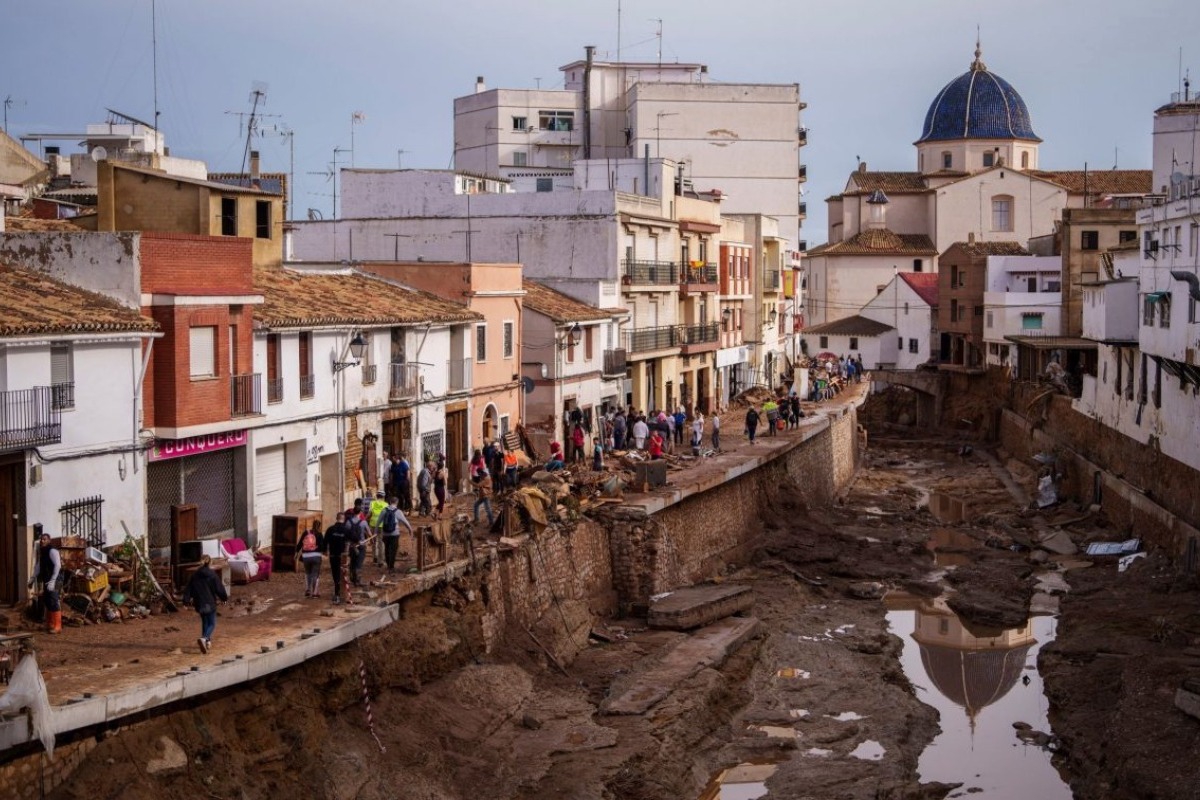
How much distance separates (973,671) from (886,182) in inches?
2790

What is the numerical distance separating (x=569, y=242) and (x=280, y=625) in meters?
28.7

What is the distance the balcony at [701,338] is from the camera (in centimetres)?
5669

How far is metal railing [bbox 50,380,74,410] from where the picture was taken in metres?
23.0

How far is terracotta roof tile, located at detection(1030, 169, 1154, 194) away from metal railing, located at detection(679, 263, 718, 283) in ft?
138

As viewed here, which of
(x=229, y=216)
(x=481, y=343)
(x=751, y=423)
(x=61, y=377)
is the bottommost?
(x=751, y=423)

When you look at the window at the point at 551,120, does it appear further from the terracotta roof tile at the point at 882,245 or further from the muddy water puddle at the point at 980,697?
the muddy water puddle at the point at 980,697

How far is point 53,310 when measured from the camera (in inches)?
936

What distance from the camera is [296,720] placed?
21531mm

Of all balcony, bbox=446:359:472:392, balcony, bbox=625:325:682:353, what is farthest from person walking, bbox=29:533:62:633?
balcony, bbox=625:325:682:353

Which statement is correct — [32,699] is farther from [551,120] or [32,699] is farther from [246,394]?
[551,120]

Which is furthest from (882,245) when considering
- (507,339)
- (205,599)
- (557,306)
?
(205,599)

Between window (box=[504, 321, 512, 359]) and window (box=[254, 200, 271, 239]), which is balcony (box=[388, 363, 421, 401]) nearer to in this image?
window (box=[254, 200, 271, 239])

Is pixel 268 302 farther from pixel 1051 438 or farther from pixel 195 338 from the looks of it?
pixel 1051 438

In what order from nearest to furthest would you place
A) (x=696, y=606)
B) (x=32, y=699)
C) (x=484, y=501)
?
(x=32, y=699) < (x=484, y=501) < (x=696, y=606)
